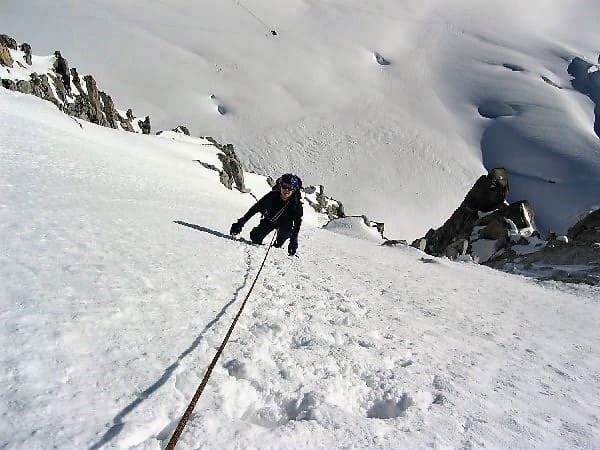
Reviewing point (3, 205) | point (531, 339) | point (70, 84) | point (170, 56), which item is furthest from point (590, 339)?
point (170, 56)

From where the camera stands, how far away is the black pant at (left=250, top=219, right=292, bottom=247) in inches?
358

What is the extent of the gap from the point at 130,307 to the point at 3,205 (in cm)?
325

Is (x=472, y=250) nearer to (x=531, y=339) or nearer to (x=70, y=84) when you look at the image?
(x=531, y=339)

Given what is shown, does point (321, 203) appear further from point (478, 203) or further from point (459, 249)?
point (459, 249)

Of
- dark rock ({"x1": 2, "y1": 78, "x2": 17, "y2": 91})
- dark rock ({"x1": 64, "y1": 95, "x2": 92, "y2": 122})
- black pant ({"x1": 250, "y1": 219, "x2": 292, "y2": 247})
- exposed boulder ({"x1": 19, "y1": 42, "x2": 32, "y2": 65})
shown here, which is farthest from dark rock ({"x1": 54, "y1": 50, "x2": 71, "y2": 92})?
black pant ({"x1": 250, "y1": 219, "x2": 292, "y2": 247})

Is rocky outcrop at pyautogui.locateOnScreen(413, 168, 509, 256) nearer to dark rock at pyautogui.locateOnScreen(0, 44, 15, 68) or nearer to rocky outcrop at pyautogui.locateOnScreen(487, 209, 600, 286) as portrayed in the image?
rocky outcrop at pyautogui.locateOnScreen(487, 209, 600, 286)

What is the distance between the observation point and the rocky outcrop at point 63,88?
35938mm

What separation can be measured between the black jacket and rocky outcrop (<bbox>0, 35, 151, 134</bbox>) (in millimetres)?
32336

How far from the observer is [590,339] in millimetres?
6031

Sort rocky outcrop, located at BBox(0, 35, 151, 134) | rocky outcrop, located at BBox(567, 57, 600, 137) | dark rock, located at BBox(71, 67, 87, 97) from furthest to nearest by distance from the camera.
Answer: rocky outcrop, located at BBox(567, 57, 600, 137), dark rock, located at BBox(71, 67, 87, 97), rocky outcrop, located at BBox(0, 35, 151, 134)

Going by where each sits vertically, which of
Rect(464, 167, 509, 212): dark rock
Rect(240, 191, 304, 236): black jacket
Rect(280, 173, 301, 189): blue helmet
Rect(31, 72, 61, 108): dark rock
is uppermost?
Rect(464, 167, 509, 212): dark rock

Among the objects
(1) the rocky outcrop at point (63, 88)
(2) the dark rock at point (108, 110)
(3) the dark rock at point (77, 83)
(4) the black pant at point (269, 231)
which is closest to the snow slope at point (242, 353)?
(4) the black pant at point (269, 231)

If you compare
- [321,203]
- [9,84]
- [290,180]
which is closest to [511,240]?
[290,180]

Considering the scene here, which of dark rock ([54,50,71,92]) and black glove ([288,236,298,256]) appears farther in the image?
dark rock ([54,50,71,92])
